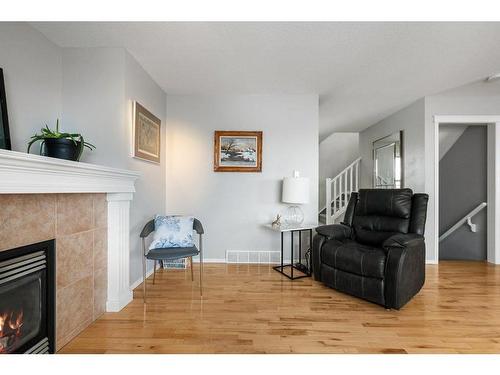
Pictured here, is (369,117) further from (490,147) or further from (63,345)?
(63,345)

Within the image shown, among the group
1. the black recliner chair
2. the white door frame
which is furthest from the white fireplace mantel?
the white door frame

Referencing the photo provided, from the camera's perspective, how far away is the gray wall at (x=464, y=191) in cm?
373

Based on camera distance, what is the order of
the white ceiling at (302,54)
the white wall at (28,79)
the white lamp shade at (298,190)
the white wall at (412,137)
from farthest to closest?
the white wall at (412,137), the white lamp shade at (298,190), the white ceiling at (302,54), the white wall at (28,79)

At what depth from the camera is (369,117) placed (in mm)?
4531

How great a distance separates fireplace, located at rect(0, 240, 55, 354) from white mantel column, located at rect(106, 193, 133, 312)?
0.55m

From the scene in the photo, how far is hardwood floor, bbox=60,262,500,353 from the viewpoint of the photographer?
5.19 feet

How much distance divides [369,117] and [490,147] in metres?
1.75

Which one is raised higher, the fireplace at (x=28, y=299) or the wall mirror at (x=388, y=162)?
the wall mirror at (x=388, y=162)

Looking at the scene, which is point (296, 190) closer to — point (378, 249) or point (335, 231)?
point (335, 231)

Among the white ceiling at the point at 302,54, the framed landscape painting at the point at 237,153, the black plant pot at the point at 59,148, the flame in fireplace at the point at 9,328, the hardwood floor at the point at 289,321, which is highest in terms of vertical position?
the white ceiling at the point at 302,54

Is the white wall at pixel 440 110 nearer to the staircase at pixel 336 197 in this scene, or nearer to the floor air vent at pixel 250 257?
the staircase at pixel 336 197

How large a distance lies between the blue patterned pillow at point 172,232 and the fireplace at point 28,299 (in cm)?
92

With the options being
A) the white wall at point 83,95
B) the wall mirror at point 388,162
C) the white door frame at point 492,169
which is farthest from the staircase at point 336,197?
the white wall at point 83,95
